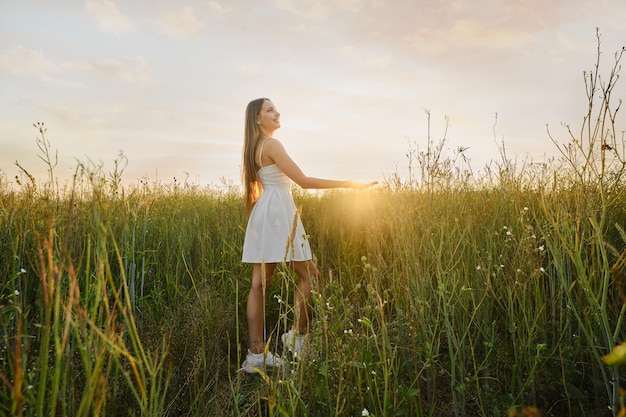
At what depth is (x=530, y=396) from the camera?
2021 mm

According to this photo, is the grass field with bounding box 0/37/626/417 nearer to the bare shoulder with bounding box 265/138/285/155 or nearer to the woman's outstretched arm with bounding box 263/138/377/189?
the woman's outstretched arm with bounding box 263/138/377/189

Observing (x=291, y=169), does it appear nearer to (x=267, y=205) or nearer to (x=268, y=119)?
(x=267, y=205)

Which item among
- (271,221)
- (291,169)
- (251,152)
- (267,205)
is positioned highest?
(251,152)

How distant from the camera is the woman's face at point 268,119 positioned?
141 inches

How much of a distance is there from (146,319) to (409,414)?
78.9 inches

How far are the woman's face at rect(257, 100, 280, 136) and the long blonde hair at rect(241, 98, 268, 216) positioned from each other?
0.11ft

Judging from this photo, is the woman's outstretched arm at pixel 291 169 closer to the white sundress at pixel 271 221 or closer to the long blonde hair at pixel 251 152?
the white sundress at pixel 271 221

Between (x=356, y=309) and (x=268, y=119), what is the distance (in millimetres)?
1708

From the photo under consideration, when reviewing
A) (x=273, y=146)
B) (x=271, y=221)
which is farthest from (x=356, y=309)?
(x=273, y=146)

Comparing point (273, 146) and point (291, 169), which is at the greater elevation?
point (273, 146)

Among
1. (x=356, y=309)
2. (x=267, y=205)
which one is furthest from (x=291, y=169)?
(x=356, y=309)

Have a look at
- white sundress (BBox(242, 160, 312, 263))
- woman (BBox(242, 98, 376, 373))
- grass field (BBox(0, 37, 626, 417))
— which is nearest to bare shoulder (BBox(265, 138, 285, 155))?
woman (BBox(242, 98, 376, 373))

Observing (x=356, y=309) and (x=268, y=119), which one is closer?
(x=356, y=309)

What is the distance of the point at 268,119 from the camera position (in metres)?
3.57
